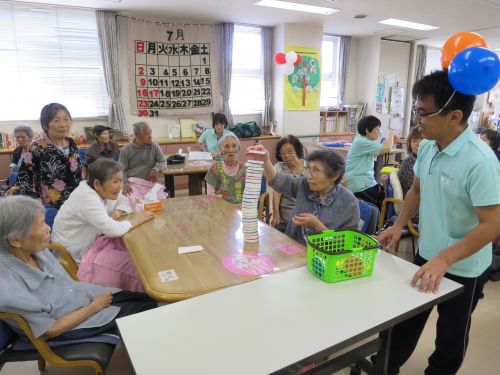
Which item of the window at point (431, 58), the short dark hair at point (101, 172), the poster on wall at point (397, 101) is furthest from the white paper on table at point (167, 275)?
the window at point (431, 58)

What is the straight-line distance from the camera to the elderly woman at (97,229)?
1862 millimetres

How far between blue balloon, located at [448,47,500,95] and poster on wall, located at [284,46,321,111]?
5290mm

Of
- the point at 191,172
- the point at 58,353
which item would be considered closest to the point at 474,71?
the point at 58,353

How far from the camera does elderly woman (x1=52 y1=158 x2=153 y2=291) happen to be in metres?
1.86

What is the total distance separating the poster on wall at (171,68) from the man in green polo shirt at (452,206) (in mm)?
4952

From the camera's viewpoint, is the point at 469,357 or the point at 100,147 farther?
the point at 100,147

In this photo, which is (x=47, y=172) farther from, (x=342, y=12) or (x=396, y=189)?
(x=342, y=12)

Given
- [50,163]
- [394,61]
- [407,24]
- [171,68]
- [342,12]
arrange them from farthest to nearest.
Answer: [394,61]
[407,24]
[171,68]
[342,12]
[50,163]

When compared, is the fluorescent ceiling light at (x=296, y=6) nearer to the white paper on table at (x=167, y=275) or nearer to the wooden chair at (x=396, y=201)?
the wooden chair at (x=396, y=201)

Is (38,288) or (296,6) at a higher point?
(296,6)

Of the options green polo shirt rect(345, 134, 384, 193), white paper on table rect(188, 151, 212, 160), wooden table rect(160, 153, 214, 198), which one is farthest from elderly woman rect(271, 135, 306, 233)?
white paper on table rect(188, 151, 212, 160)

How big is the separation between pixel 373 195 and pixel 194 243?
2311 millimetres

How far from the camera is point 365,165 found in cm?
352

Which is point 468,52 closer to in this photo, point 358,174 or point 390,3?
point 358,174
